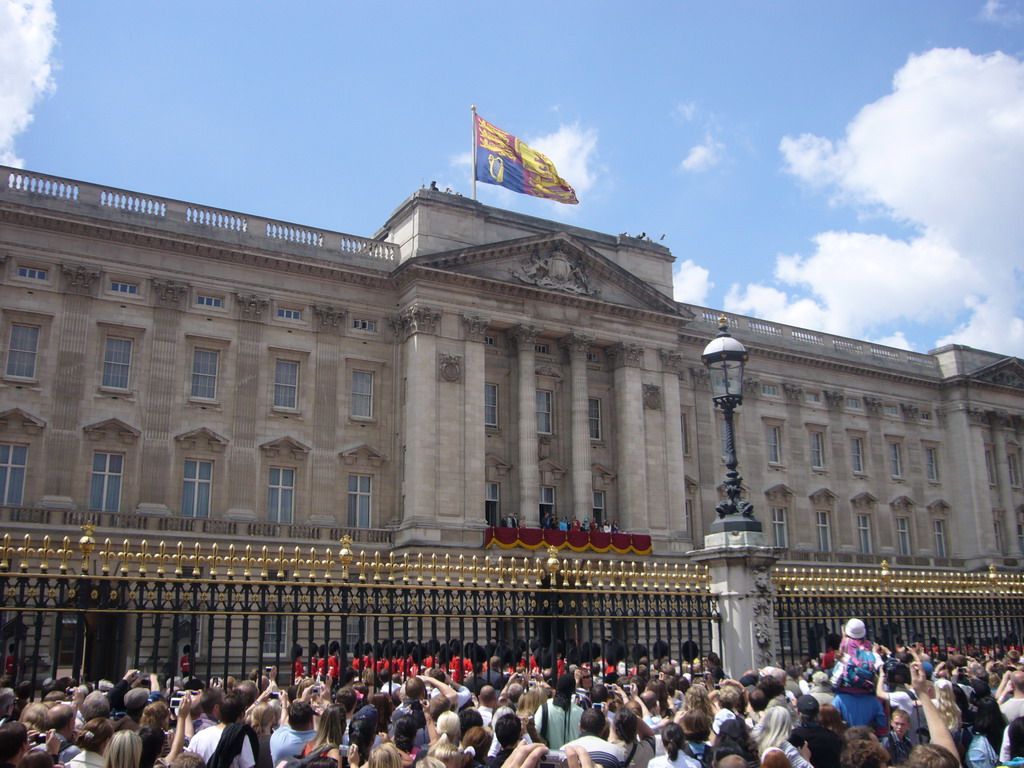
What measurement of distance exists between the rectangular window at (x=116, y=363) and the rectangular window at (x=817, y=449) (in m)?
35.1

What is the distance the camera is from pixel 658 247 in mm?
49156

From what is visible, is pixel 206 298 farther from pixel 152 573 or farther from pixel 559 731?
pixel 559 731

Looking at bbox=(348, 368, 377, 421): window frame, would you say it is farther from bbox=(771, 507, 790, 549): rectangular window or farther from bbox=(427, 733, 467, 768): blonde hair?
bbox=(427, 733, 467, 768): blonde hair

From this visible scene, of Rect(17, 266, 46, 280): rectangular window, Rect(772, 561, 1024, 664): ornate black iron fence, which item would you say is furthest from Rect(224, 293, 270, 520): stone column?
Rect(772, 561, 1024, 664): ornate black iron fence

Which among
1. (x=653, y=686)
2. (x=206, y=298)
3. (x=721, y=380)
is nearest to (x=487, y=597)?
(x=653, y=686)

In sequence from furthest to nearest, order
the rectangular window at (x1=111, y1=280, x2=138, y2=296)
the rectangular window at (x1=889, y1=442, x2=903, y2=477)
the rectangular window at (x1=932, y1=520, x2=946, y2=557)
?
the rectangular window at (x1=932, y1=520, x2=946, y2=557) → the rectangular window at (x1=889, y1=442, x2=903, y2=477) → the rectangular window at (x1=111, y1=280, x2=138, y2=296)

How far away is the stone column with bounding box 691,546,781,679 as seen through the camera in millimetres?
15961

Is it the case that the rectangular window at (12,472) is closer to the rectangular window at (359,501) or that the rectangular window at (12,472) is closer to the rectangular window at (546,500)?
the rectangular window at (359,501)

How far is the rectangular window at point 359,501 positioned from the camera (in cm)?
4006

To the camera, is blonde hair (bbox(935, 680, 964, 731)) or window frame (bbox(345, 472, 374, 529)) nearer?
blonde hair (bbox(935, 680, 964, 731))

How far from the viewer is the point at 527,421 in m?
42.8

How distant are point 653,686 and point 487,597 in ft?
12.7

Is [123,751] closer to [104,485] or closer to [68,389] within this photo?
[104,485]

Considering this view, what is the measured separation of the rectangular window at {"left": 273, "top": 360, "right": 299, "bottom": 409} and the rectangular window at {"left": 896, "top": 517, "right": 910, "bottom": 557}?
34451 millimetres
